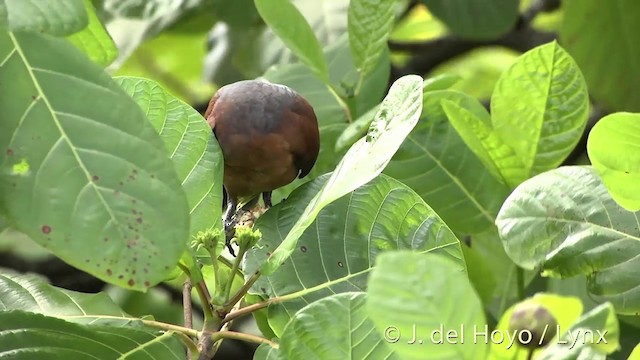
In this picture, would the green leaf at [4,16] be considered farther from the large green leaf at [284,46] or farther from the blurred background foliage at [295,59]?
the large green leaf at [284,46]

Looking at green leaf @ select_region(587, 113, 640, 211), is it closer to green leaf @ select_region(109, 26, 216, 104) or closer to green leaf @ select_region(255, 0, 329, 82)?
green leaf @ select_region(255, 0, 329, 82)

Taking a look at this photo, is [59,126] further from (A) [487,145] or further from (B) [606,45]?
(B) [606,45]

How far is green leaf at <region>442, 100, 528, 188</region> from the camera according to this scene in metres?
0.78

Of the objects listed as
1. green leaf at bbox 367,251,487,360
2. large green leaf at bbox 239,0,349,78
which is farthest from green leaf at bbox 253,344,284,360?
large green leaf at bbox 239,0,349,78

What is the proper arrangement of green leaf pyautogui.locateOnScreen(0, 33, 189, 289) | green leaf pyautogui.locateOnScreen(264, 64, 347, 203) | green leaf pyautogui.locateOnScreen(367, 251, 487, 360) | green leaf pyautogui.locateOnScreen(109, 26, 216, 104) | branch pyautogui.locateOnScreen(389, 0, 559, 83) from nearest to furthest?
green leaf pyautogui.locateOnScreen(367, 251, 487, 360) → green leaf pyautogui.locateOnScreen(0, 33, 189, 289) → green leaf pyautogui.locateOnScreen(264, 64, 347, 203) → branch pyautogui.locateOnScreen(389, 0, 559, 83) → green leaf pyautogui.locateOnScreen(109, 26, 216, 104)

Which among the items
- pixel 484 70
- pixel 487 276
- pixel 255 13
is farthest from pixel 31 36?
pixel 484 70

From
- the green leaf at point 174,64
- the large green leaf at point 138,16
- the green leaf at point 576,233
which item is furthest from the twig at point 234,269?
the green leaf at point 174,64

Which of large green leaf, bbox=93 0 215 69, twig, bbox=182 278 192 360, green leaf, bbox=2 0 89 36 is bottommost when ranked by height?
large green leaf, bbox=93 0 215 69

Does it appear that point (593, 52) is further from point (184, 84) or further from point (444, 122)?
point (184, 84)

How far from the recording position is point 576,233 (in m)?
0.66

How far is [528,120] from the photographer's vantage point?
78 cm

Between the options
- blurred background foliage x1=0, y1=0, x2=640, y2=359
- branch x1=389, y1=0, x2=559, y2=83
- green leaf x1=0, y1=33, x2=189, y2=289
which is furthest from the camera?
branch x1=389, y1=0, x2=559, y2=83

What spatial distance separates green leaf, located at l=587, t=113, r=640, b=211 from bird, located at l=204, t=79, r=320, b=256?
205 millimetres

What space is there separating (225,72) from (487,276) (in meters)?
0.81
